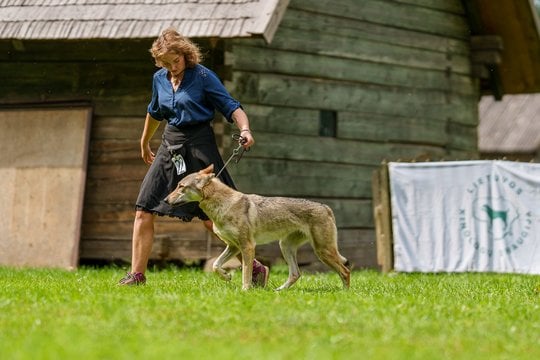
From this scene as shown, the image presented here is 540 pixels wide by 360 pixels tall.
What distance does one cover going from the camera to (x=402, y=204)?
1333cm

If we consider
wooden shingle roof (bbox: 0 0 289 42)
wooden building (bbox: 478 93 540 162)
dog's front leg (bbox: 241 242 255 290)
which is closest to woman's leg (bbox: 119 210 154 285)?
dog's front leg (bbox: 241 242 255 290)

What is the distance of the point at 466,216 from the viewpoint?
13.1 m

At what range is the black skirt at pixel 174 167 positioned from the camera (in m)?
9.23

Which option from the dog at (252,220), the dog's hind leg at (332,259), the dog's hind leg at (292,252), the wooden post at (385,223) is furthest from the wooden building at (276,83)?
Answer: the dog's hind leg at (332,259)

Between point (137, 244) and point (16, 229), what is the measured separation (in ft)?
17.2

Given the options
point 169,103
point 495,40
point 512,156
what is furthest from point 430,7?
point 512,156

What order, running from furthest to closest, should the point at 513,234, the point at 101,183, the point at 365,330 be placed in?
the point at 101,183, the point at 513,234, the point at 365,330

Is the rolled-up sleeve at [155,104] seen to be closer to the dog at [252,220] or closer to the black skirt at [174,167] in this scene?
the black skirt at [174,167]

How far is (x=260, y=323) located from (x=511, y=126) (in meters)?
28.8

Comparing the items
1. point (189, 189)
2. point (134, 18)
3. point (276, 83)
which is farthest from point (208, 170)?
point (276, 83)

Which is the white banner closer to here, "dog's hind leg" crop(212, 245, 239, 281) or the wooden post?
the wooden post

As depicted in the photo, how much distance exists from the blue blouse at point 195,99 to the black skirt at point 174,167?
0.32 feet

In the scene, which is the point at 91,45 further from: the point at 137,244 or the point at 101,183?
the point at 137,244

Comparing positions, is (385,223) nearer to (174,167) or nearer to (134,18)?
(134,18)
